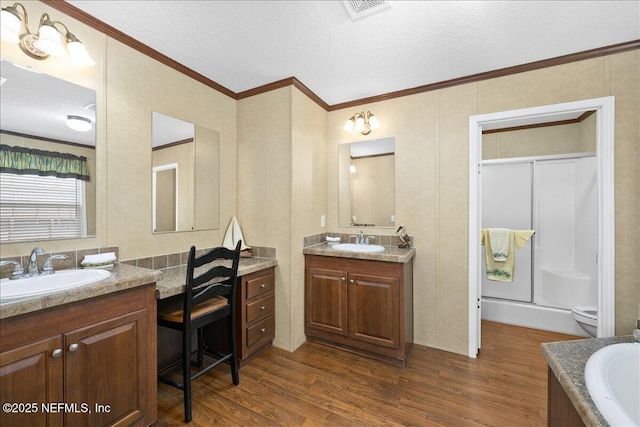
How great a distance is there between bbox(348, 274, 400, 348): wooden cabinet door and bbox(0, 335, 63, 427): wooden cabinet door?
1.89 m

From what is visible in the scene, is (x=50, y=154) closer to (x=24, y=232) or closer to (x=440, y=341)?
(x=24, y=232)

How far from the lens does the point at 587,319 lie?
7.97 feet

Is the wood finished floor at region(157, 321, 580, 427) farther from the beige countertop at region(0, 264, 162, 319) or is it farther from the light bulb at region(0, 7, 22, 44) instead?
the light bulb at region(0, 7, 22, 44)

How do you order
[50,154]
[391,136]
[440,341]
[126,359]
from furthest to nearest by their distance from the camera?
[391,136] → [440,341] → [50,154] → [126,359]

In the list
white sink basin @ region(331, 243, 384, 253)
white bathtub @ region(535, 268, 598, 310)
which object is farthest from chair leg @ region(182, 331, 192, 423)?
white bathtub @ region(535, 268, 598, 310)

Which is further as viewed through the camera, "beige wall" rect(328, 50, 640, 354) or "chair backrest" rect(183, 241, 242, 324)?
"beige wall" rect(328, 50, 640, 354)

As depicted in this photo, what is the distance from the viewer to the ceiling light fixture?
1646 mm

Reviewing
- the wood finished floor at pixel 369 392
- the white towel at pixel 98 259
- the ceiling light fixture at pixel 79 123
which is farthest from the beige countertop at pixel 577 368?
the ceiling light fixture at pixel 79 123

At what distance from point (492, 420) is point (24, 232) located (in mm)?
2926

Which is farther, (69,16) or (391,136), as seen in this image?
(391,136)

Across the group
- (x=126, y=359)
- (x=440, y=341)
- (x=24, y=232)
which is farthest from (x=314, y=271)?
(x=24, y=232)

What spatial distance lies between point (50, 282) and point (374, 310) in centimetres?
215

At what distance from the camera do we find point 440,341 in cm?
253

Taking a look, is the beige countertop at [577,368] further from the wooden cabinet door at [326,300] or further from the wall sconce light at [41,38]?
the wall sconce light at [41,38]
